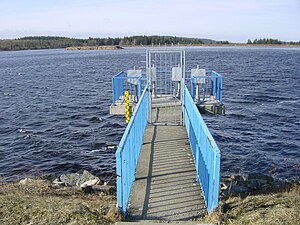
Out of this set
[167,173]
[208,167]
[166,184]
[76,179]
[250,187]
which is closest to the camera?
[208,167]

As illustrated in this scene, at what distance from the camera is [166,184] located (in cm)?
818

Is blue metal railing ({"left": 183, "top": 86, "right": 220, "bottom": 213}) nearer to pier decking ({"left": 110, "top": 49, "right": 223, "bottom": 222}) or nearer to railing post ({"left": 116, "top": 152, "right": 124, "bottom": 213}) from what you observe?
pier decking ({"left": 110, "top": 49, "right": 223, "bottom": 222})

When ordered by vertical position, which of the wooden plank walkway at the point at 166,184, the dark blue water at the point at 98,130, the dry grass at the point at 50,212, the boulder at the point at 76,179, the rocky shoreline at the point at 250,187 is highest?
the wooden plank walkway at the point at 166,184

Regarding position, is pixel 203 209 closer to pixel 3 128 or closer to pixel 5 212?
pixel 5 212

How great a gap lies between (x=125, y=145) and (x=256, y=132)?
16162 mm

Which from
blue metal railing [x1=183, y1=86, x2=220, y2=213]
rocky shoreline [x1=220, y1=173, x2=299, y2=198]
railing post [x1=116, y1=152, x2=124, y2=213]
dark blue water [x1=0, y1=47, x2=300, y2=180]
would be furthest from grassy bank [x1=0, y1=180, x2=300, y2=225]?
dark blue water [x1=0, y1=47, x2=300, y2=180]

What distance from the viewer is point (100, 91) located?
120ft

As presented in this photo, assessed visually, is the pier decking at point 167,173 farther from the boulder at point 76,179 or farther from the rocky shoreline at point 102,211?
the boulder at point 76,179

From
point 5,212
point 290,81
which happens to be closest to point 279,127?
point 5,212

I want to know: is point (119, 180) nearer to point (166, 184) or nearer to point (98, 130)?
point (166, 184)

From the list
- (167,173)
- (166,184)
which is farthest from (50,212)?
(167,173)

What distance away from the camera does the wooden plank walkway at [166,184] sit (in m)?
7.02

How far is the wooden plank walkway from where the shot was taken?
23.0 feet

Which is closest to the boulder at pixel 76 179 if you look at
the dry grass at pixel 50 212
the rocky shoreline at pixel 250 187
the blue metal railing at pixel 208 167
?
the dry grass at pixel 50 212
